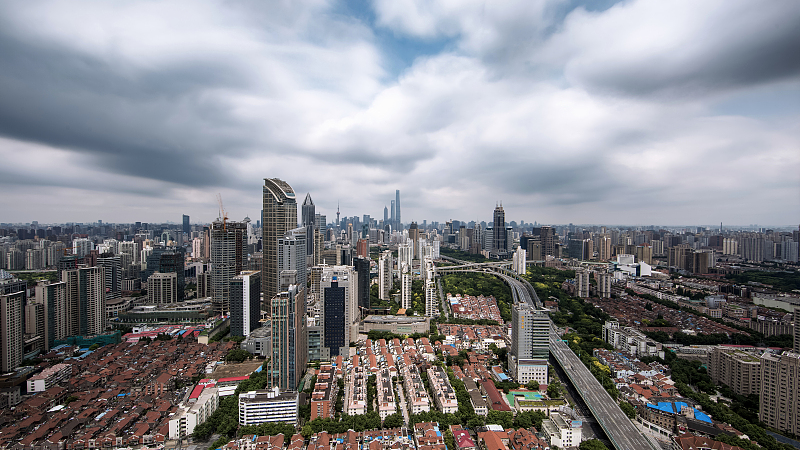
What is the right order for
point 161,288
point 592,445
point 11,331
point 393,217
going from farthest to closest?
point 393,217, point 161,288, point 11,331, point 592,445

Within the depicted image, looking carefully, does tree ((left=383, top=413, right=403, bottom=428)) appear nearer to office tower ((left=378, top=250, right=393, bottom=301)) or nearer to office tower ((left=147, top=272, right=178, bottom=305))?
office tower ((left=378, top=250, right=393, bottom=301))

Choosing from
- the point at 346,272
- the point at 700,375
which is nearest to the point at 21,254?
the point at 346,272

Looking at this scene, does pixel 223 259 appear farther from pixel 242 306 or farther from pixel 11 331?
pixel 11 331

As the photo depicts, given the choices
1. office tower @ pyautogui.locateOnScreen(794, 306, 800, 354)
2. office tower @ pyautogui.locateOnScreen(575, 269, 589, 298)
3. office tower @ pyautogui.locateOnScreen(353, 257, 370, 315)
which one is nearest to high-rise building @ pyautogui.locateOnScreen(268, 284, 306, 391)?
office tower @ pyautogui.locateOnScreen(353, 257, 370, 315)

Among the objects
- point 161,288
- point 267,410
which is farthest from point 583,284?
point 161,288

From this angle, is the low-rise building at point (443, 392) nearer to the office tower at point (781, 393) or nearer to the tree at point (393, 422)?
the tree at point (393, 422)
